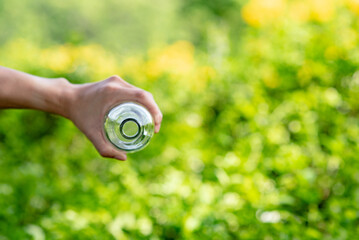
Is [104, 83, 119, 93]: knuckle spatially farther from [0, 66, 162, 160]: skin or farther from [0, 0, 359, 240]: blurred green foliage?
[0, 0, 359, 240]: blurred green foliage

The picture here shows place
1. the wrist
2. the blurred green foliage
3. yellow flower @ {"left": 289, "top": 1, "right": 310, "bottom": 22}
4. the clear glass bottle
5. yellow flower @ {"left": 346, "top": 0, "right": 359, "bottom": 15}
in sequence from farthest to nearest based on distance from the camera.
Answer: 1. yellow flower @ {"left": 289, "top": 1, "right": 310, "bottom": 22}
2. yellow flower @ {"left": 346, "top": 0, "right": 359, "bottom": 15}
3. the blurred green foliage
4. the wrist
5. the clear glass bottle

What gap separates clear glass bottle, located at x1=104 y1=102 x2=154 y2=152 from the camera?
1.27 m

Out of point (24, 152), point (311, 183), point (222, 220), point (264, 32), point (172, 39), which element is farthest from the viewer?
point (172, 39)

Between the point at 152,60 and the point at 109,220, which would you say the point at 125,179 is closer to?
the point at 109,220

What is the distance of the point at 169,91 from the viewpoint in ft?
11.4

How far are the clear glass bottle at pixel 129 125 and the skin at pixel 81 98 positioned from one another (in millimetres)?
28

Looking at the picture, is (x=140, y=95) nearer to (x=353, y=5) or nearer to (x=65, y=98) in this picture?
(x=65, y=98)

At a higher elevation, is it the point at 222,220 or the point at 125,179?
the point at 125,179

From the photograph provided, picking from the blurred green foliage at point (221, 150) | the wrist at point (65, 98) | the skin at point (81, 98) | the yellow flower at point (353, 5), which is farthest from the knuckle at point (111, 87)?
the yellow flower at point (353, 5)

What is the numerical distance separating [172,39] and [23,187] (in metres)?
5.86

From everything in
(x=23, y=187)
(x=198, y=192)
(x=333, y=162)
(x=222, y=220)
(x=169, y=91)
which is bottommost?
(x=222, y=220)

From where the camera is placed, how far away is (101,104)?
4.44ft

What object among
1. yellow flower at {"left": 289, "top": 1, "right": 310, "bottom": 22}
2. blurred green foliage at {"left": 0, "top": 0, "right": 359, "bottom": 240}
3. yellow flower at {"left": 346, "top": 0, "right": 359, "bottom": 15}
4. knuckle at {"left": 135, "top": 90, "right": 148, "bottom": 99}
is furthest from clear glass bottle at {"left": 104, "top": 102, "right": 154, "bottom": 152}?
yellow flower at {"left": 289, "top": 1, "right": 310, "bottom": 22}

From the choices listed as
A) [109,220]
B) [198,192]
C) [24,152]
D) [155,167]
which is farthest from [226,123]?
[24,152]
